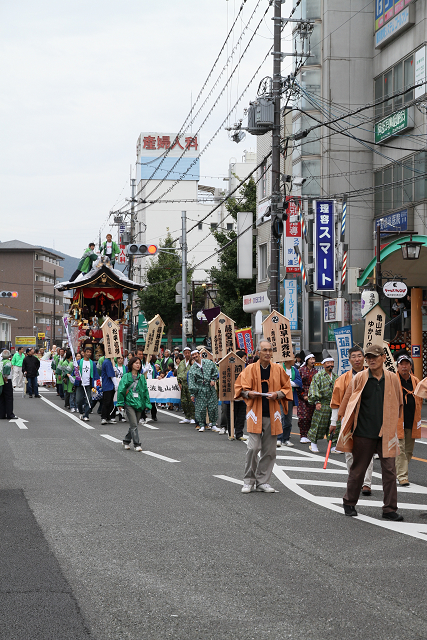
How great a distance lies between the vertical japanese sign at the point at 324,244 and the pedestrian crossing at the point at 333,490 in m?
14.2

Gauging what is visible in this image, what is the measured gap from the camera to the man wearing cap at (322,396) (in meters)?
13.1

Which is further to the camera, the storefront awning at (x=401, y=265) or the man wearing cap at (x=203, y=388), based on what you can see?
the storefront awning at (x=401, y=265)

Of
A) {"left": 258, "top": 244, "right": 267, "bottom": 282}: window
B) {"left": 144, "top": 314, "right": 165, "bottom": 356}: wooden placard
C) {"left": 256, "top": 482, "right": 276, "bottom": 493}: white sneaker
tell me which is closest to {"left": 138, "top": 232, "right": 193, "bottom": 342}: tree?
{"left": 258, "top": 244, "right": 267, "bottom": 282}: window

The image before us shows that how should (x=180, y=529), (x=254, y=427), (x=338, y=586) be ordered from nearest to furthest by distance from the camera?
(x=338, y=586) < (x=180, y=529) < (x=254, y=427)

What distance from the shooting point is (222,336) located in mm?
20078

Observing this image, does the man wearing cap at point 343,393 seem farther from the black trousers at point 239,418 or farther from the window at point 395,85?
the window at point 395,85

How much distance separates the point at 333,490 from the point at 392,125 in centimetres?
2051

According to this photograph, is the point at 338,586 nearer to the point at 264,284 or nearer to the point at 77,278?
the point at 77,278

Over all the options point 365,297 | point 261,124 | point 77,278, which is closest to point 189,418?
point 365,297

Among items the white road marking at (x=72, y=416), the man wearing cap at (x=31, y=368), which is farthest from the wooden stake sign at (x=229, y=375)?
the man wearing cap at (x=31, y=368)

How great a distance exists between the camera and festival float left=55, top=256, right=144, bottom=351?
28625mm

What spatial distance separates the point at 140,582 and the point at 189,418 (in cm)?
1470

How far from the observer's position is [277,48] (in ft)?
72.9

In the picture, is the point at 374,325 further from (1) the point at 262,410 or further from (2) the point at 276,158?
(1) the point at 262,410
